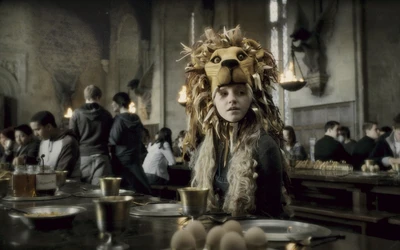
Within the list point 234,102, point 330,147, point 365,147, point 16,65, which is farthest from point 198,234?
point 16,65

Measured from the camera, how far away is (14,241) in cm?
134

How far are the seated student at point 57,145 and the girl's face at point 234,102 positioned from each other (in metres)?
2.35

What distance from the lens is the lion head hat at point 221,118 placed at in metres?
2.06

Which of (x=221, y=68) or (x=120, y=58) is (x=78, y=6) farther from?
(x=221, y=68)

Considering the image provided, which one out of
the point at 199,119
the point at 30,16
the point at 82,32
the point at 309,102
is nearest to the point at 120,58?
the point at 82,32

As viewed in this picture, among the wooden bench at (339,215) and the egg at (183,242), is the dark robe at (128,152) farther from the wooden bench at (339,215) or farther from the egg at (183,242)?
the egg at (183,242)

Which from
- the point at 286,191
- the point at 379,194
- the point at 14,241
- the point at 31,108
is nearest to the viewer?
the point at 14,241

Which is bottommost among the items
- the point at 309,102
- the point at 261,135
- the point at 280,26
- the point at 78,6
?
the point at 261,135

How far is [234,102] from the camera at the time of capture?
85.4 inches

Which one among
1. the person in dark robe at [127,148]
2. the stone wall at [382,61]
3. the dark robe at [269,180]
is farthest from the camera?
the stone wall at [382,61]

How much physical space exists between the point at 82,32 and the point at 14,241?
57.5 feet

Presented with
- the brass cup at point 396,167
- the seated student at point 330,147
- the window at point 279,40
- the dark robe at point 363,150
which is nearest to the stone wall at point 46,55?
the window at point 279,40

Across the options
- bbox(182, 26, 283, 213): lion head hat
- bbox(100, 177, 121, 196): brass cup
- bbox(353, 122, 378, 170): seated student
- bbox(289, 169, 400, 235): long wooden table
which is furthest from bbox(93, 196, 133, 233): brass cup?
bbox(353, 122, 378, 170): seated student

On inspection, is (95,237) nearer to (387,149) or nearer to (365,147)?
(387,149)
